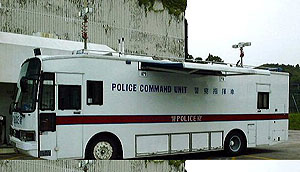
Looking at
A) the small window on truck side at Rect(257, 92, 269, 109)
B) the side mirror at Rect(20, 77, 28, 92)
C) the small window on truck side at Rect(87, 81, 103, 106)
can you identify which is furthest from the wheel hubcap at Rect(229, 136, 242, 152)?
the side mirror at Rect(20, 77, 28, 92)

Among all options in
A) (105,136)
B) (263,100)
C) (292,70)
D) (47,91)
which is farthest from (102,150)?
(292,70)

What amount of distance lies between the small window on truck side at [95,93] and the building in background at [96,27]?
3350 mm

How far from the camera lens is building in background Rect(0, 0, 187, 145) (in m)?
11.8

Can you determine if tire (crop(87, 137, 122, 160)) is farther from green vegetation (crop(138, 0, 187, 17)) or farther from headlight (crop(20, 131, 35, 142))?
green vegetation (crop(138, 0, 187, 17))

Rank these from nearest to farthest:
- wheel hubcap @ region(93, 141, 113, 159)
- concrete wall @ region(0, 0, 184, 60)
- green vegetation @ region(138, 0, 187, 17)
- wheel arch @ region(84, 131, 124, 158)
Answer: wheel arch @ region(84, 131, 124, 158), wheel hubcap @ region(93, 141, 113, 159), concrete wall @ region(0, 0, 184, 60), green vegetation @ region(138, 0, 187, 17)

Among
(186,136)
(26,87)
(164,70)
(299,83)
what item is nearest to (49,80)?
(26,87)

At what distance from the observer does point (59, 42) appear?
37.1 ft

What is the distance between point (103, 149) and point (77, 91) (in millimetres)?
1303

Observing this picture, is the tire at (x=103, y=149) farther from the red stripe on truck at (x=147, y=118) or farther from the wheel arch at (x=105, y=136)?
the red stripe on truck at (x=147, y=118)

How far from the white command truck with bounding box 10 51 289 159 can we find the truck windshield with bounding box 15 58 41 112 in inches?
0.8

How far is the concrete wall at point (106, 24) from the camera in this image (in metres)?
12.0

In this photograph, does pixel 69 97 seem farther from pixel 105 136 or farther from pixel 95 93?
pixel 105 136

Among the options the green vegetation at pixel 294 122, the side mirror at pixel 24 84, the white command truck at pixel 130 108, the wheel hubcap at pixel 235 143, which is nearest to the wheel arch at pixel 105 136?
the white command truck at pixel 130 108

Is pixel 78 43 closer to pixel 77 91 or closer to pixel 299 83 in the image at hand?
pixel 77 91
